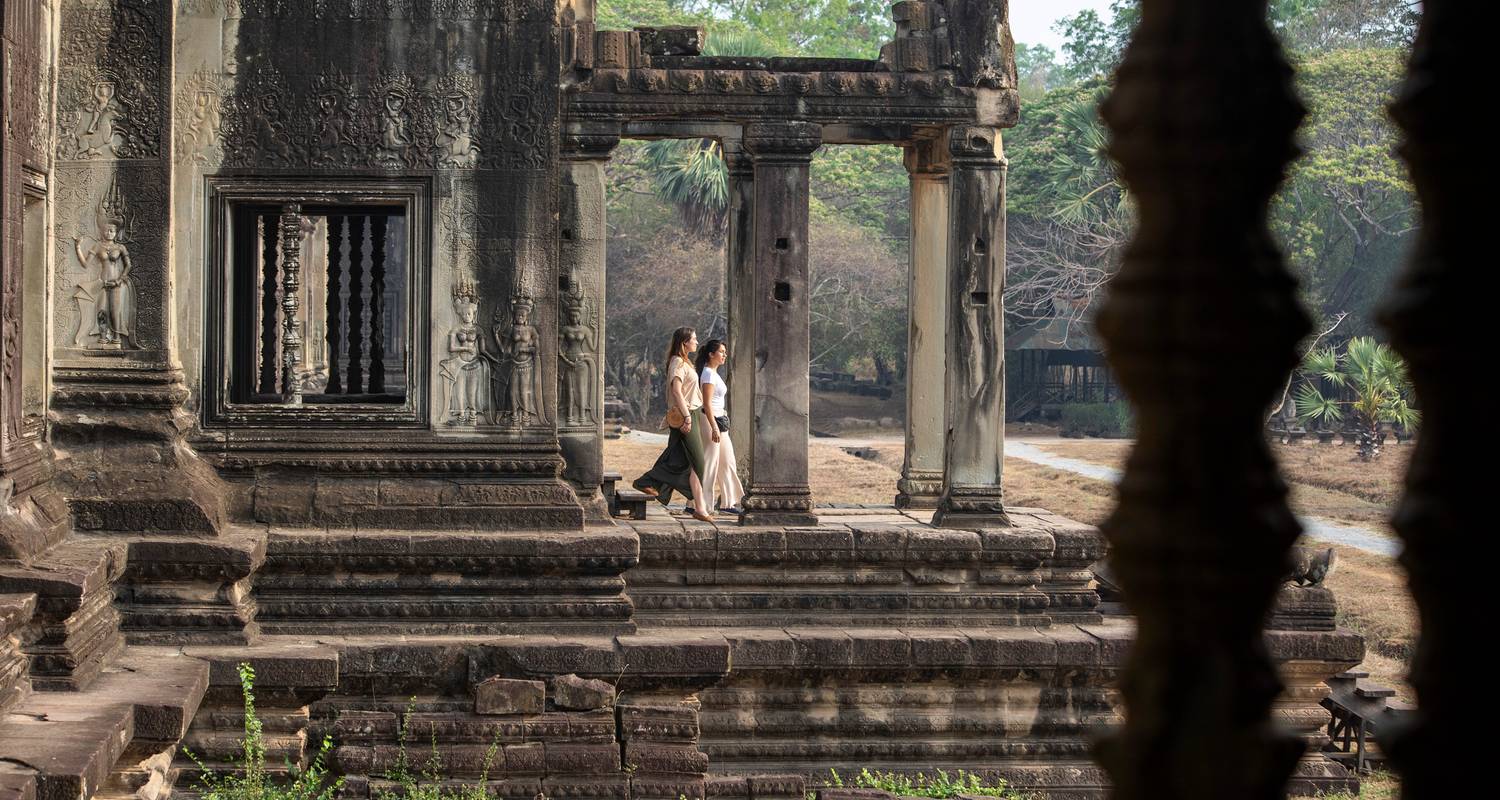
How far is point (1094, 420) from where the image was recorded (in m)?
34.2

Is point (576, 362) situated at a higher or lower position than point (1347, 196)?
lower

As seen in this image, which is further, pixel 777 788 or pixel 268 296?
pixel 268 296

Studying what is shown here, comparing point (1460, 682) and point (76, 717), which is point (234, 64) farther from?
point (1460, 682)

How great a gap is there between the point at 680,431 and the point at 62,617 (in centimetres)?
431

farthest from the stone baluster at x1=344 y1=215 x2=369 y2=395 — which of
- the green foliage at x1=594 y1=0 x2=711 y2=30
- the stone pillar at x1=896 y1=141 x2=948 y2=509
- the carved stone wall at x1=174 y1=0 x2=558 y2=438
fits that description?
the green foliage at x1=594 y1=0 x2=711 y2=30

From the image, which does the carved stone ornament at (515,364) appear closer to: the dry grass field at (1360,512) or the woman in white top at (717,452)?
the woman in white top at (717,452)

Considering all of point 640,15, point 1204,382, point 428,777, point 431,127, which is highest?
point 640,15

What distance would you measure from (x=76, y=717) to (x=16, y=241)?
6.17ft

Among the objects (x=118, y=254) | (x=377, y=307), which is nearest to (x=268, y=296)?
(x=377, y=307)

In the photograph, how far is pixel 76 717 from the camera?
6.25 metres

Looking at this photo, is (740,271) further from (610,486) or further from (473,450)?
(473,450)

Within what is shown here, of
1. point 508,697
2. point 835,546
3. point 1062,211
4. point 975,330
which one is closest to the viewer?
point 508,697

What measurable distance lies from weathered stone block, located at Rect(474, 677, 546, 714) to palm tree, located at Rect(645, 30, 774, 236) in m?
23.9

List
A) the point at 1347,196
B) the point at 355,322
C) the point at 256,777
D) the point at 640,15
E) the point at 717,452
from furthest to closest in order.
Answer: the point at 640,15 → the point at 1347,196 → the point at 717,452 → the point at 355,322 → the point at 256,777
